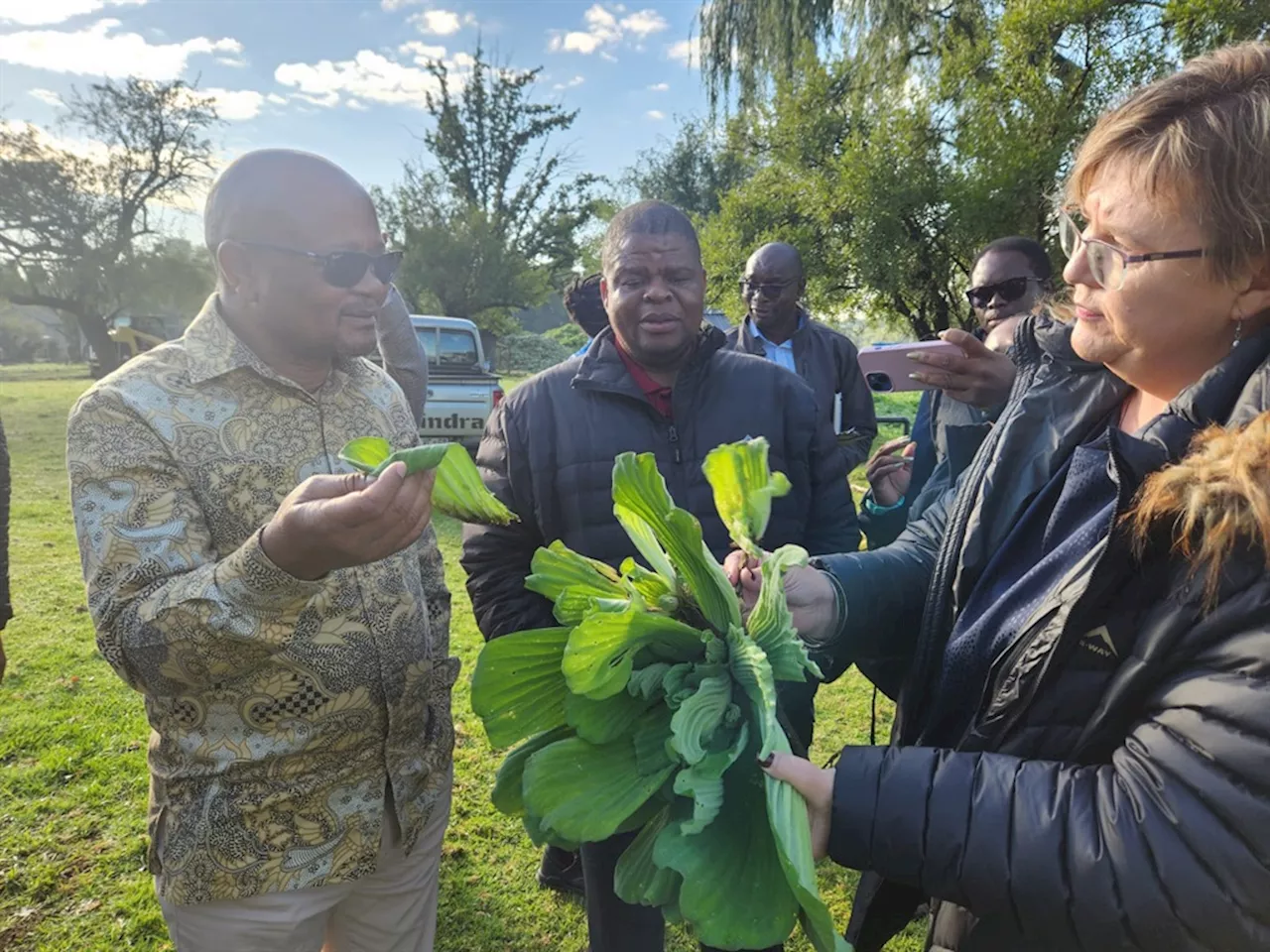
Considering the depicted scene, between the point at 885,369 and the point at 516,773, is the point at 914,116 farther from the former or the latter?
the point at 516,773

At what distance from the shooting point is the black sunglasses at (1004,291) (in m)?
3.19

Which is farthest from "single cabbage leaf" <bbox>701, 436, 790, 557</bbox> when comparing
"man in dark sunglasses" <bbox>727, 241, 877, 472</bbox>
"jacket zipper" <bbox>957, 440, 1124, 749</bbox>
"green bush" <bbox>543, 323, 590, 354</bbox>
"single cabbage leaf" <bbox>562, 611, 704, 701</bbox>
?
"green bush" <bbox>543, 323, 590, 354</bbox>

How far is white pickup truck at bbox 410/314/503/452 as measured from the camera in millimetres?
9320

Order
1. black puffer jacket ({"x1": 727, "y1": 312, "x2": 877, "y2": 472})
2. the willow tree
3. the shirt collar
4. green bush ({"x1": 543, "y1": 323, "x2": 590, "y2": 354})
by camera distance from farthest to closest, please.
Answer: green bush ({"x1": 543, "y1": 323, "x2": 590, "y2": 354})
the willow tree
the shirt collar
black puffer jacket ({"x1": 727, "y1": 312, "x2": 877, "y2": 472})

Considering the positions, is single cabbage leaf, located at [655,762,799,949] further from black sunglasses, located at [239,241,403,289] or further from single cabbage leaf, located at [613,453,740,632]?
black sunglasses, located at [239,241,403,289]

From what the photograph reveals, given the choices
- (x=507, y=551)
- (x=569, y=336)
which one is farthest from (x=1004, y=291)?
(x=569, y=336)

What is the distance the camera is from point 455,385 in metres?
9.84

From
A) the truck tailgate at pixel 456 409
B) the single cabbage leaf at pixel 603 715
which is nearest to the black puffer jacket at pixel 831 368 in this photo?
the single cabbage leaf at pixel 603 715

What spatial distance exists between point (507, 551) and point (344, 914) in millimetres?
978

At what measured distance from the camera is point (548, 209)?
34.4 metres

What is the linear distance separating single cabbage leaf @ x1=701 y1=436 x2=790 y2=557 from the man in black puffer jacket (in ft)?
2.82

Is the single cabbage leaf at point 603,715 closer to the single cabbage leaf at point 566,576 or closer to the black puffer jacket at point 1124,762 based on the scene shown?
the single cabbage leaf at point 566,576

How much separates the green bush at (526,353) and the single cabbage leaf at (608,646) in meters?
38.3

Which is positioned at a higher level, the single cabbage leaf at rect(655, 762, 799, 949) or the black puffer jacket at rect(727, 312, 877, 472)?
the black puffer jacket at rect(727, 312, 877, 472)
